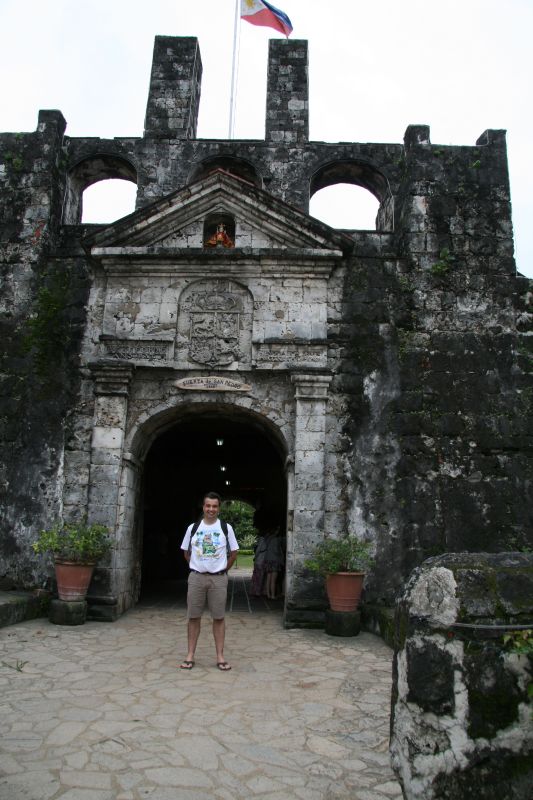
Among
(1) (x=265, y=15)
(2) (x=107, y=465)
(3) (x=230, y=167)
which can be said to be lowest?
(2) (x=107, y=465)

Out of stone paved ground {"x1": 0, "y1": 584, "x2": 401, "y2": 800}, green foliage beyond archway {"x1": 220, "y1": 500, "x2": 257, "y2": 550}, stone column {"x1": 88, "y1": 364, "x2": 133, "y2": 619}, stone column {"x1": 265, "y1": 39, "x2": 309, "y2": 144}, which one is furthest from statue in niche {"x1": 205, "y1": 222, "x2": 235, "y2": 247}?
green foliage beyond archway {"x1": 220, "y1": 500, "x2": 257, "y2": 550}

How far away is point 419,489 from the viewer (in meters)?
8.12

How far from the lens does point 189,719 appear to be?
13.8 feet

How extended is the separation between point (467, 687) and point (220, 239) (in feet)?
25.3

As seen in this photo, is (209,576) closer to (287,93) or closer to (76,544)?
(76,544)

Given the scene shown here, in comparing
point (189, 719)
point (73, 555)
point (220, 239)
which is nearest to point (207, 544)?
point (189, 719)

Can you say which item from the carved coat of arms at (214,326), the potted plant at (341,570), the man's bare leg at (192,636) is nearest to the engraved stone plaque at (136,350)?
the carved coat of arms at (214,326)

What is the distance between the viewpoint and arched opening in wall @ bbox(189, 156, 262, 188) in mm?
10023

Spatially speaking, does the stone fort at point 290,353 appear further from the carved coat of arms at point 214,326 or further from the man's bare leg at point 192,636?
the man's bare leg at point 192,636

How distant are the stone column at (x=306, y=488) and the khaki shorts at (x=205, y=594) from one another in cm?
234

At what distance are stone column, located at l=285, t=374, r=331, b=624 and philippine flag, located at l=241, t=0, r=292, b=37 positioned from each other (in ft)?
22.0

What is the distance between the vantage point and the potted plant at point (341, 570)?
7.39 meters

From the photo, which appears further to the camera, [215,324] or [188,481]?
[188,481]

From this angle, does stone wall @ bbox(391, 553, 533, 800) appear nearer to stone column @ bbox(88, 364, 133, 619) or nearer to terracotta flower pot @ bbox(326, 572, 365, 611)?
terracotta flower pot @ bbox(326, 572, 365, 611)
